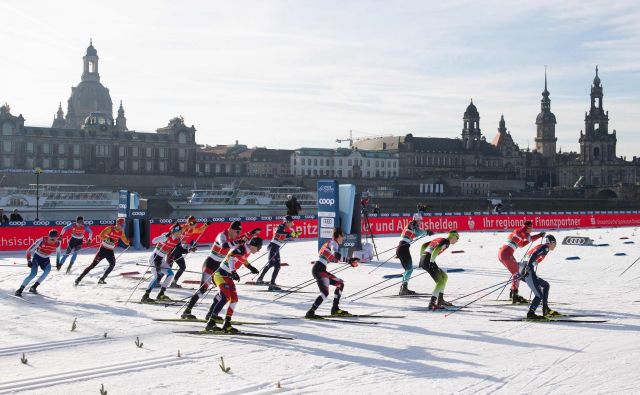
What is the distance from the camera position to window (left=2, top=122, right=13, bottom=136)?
103m

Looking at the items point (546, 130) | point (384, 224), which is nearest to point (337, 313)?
point (384, 224)

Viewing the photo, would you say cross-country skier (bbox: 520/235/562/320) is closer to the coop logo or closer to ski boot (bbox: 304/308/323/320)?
ski boot (bbox: 304/308/323/320)

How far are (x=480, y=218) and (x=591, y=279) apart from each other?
23.9 meters

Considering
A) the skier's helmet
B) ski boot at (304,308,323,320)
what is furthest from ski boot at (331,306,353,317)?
the skier's helmet

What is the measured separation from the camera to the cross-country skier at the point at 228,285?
1188 cm

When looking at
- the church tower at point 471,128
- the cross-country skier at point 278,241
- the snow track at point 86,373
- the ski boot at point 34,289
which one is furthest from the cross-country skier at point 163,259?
the church tower at point 471,128

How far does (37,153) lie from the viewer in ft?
347

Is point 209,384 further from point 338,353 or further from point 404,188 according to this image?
point 404,188

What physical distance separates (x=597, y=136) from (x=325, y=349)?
5702 inches

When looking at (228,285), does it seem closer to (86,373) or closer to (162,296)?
(86,373)

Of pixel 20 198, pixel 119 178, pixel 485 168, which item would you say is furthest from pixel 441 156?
pixel 20 198

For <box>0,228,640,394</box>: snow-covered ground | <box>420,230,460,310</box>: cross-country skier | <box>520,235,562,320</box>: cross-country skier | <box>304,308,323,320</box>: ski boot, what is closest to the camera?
<box>0,228,640,394</box>: snow-covered ground

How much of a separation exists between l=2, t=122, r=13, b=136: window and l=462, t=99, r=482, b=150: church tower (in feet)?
293

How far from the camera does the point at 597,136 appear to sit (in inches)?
5679
